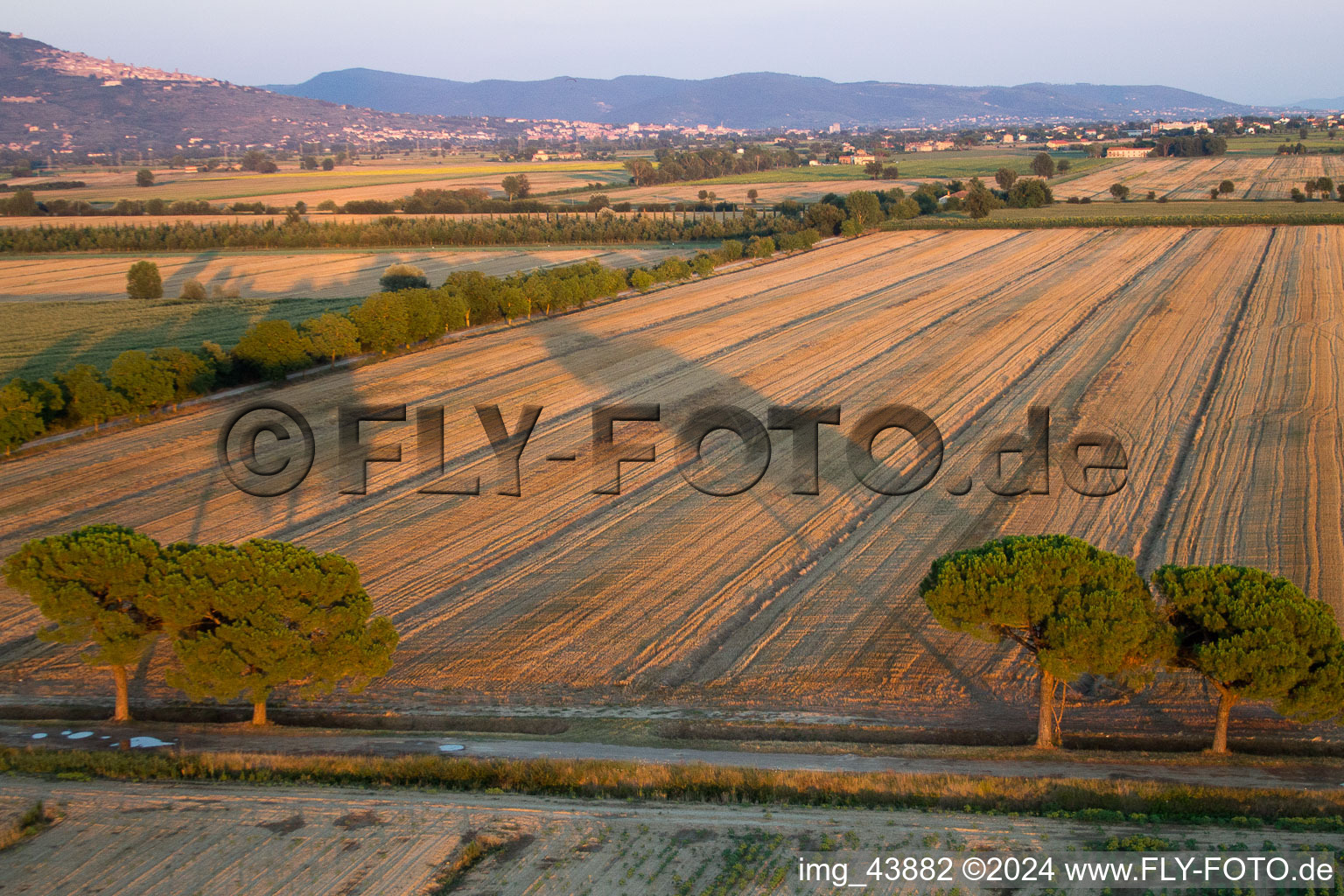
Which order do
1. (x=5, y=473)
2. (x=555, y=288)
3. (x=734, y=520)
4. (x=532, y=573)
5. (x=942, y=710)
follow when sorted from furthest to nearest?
(x=555, y=288) < (x=5, y=473) < (x=734, y=520) < (x=532, y=573) < (x=942, y=710)

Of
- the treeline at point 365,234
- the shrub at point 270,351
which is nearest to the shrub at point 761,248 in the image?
the treeline at point 365,234

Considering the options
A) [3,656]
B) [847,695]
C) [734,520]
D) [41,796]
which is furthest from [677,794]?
[3,656]

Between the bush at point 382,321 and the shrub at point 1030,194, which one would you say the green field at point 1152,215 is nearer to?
the shrub at point 1030,194

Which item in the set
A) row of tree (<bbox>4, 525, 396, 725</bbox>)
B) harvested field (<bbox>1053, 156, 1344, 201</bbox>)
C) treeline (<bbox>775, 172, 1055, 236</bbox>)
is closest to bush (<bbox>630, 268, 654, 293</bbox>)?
treeline (<bbox>775, 172, 1055, 236</bbox>)

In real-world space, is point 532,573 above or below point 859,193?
below

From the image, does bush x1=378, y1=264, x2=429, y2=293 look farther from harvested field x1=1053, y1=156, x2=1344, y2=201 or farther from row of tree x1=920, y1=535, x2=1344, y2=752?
harvested field x1=1053, y1=156, x2=1344, y2=201

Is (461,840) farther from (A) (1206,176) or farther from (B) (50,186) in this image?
(B) (50,186)

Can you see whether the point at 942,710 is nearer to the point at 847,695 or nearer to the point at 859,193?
the point at 847,695
